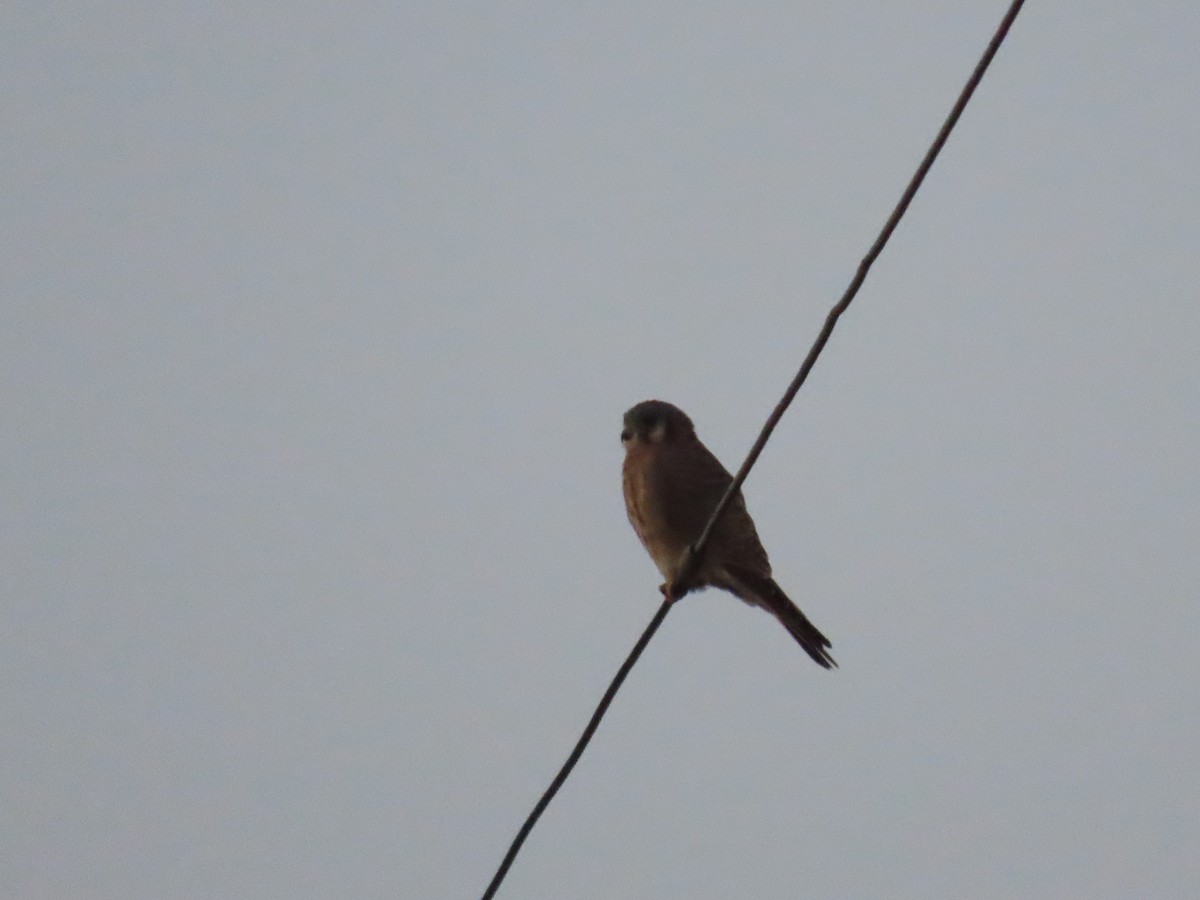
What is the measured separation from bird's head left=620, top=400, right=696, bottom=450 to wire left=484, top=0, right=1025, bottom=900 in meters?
1.95

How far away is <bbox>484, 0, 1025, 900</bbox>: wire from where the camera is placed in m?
2.11

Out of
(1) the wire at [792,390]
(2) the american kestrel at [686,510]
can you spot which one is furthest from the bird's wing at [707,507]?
(1) the wire at [792,390]

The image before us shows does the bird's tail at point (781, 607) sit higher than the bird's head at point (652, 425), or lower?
lower

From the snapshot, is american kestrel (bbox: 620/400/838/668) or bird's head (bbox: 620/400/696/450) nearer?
american kestrel (bbox: 620/400/838/668)

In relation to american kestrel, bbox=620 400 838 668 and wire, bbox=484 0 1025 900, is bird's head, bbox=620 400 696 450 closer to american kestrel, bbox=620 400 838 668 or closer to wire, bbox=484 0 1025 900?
american kestrel, bbox=620 400 838 668

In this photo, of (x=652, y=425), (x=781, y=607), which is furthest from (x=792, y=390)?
(x=652, y=425)

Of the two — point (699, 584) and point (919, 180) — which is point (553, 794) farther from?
point (699, 584)

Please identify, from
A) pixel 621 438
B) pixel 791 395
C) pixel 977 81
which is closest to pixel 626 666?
pixel 791 395

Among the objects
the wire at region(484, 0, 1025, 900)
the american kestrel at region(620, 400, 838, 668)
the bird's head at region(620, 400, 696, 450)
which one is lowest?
the wire at region(484, 0, 1025, 900)

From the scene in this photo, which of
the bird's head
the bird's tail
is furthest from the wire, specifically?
the bird's head

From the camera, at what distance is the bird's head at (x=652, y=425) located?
5.31 m

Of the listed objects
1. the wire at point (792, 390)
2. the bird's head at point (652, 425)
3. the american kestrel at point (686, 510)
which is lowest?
the wire at point (792, 390)

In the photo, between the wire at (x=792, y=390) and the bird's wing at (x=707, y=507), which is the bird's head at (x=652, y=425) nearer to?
the bird's wing at (x=707, y=507)

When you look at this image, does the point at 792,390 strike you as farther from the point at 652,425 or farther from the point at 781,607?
the point at 652,425
